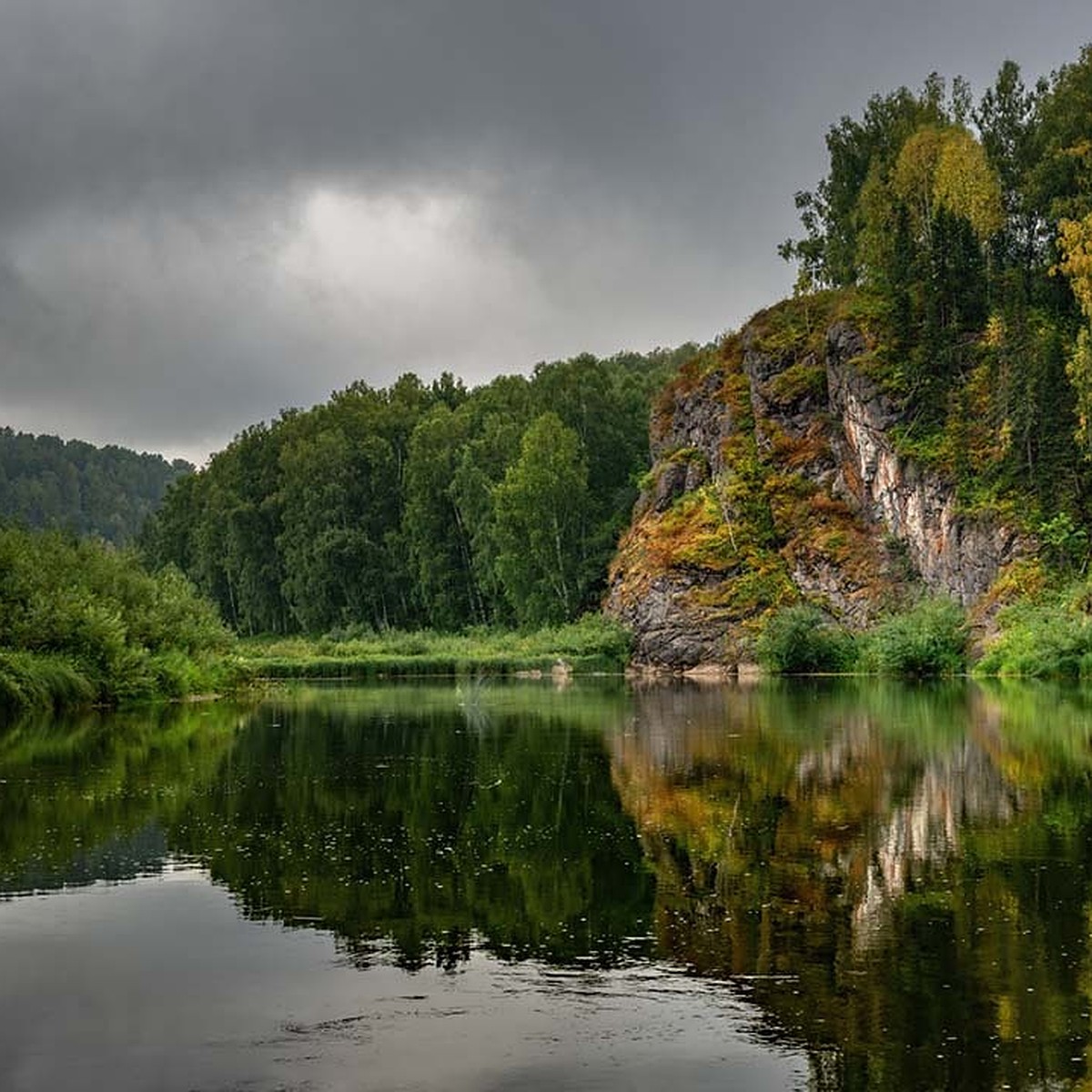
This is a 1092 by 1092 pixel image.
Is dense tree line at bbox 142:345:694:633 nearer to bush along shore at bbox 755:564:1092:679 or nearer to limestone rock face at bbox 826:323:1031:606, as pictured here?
limestone rock face at bbox 826:323:1031:606

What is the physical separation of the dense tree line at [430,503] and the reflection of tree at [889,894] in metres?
80.6

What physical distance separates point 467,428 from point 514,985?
121522mm

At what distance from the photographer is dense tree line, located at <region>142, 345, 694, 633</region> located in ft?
373

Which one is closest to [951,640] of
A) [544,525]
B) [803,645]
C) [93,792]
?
[803,645]

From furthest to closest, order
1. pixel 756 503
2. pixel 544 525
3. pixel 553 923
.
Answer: pixel 544 525 < pixel 756 503 < pixel 553 923

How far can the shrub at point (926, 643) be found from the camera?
246ft

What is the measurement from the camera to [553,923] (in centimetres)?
1447

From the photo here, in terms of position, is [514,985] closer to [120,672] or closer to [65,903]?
[65,903]

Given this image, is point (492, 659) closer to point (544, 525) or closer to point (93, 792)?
point (544, 525)

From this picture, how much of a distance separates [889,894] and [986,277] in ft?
264

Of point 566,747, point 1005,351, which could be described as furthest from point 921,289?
point 566,747

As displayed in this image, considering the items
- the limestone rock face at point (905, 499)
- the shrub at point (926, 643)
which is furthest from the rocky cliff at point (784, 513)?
the shrub at point (926, 643)

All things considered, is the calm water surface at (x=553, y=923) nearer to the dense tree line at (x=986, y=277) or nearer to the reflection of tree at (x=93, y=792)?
the reflection of tree at (x=93, y=792)

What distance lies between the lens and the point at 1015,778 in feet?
84.4
